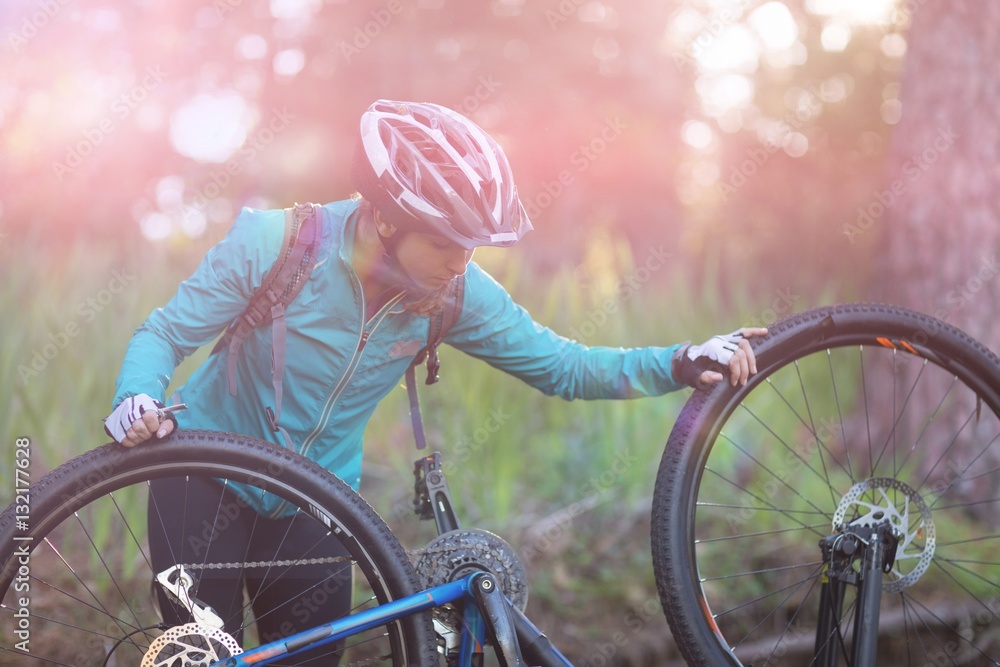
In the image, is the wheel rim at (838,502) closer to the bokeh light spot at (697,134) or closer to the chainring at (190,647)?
the chainring at (190,647)

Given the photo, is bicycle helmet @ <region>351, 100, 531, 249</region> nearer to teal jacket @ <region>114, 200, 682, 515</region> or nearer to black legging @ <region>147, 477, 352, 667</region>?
teal jacket @ <region>114, 200, 682, 515</region>

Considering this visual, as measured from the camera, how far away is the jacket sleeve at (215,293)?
61.3 inches

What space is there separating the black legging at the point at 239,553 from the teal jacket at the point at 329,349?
0.10 meters

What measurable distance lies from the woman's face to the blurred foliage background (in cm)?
141

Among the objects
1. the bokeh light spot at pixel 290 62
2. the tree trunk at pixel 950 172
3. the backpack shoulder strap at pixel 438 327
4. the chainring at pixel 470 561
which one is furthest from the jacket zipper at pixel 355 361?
the bokeh light spot at pixel 290 62

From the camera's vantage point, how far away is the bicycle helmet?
155cm

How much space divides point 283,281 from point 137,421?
1.31 feet

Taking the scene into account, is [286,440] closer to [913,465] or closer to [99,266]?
[99,266]

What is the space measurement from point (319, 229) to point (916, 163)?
9.59ft

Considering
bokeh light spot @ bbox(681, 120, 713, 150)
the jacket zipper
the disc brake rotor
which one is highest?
bokeh light spot @ bbox(681, 120, 713, 150)

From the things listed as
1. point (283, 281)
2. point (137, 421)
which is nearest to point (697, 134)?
point (283, 281)

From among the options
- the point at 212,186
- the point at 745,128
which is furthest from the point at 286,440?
the point at 745,128

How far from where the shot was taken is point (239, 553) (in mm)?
1850

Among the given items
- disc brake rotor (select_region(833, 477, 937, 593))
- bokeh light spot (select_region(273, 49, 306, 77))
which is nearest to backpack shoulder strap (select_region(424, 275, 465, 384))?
disc brake rotor (select_region(833, 477, 937, 593))
